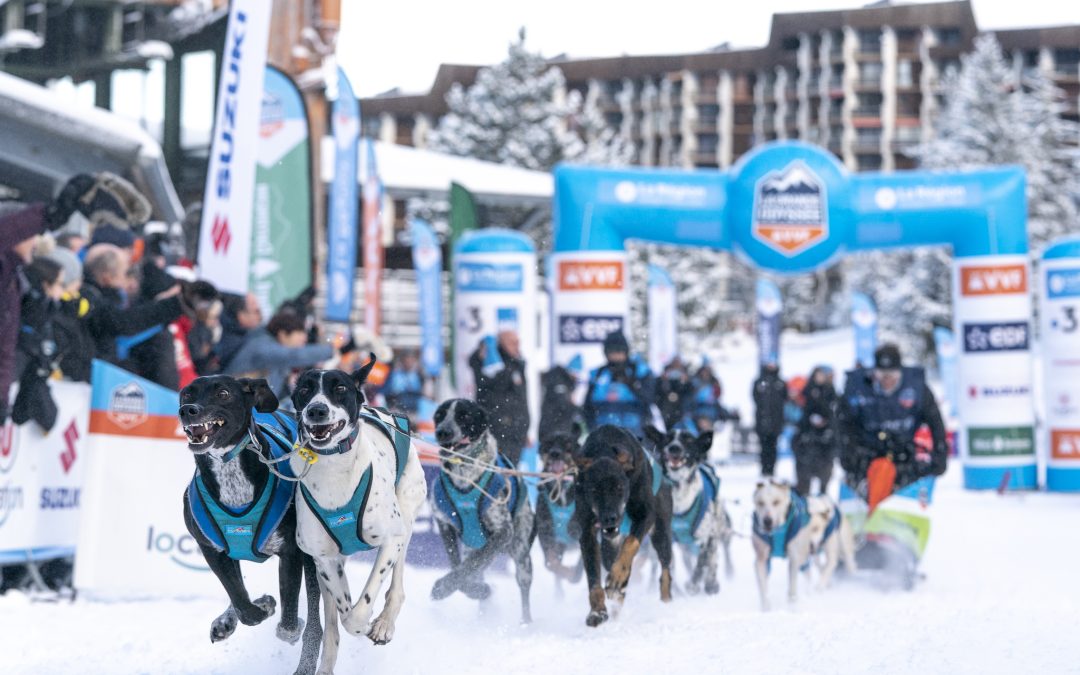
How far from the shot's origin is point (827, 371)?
1299 centimetres

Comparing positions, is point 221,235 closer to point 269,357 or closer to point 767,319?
point 269,357

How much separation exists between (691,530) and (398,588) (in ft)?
8.81

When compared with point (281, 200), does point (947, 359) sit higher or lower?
lower

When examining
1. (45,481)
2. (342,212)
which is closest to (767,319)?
Result: (342,212)

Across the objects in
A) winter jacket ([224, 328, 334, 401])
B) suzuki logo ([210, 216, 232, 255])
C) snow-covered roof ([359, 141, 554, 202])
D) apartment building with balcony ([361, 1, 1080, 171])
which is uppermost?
apartment building with balcony ([361, 1, 1080, 171])

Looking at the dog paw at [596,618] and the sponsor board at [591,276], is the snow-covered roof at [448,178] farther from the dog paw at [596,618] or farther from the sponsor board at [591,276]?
the dog paw at [596,618]

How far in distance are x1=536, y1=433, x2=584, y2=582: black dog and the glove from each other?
108 inches

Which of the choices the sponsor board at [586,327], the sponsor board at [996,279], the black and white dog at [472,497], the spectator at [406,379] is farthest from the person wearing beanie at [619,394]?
the sponsor board at [996,279]

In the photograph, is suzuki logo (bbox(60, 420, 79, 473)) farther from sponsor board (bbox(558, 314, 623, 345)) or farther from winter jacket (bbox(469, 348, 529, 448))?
sponsor board (bbox(558, 314, 623, 345))

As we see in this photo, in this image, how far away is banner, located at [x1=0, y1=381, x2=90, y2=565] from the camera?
6082 millimetres

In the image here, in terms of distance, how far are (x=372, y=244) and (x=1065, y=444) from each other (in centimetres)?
848

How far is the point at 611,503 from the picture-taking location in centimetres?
504

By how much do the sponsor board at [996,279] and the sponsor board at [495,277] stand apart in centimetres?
453

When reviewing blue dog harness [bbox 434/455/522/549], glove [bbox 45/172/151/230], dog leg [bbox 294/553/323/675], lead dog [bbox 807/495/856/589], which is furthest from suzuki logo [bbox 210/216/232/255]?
dog leg [bbox 294/553/323/675]
